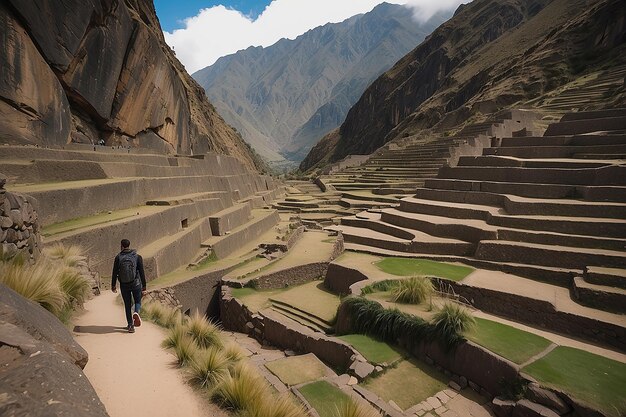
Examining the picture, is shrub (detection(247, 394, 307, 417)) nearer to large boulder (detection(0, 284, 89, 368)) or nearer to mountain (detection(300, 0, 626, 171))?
large boulder (detection(0, 284, 89, 368))

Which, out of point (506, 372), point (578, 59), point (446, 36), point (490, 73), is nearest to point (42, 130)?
point (506, 372)

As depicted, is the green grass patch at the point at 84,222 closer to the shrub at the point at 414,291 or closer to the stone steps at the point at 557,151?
the shrub at the point at 414,291

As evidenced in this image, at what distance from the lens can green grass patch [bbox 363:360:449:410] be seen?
6805 mm

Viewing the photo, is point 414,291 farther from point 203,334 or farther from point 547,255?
point 203,334

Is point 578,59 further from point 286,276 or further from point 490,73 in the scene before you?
point 286,276

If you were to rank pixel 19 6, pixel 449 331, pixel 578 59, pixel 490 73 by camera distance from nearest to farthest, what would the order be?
pixel 449 331 → pixel 19 6 → pixel 578 59 → pixel 490 73

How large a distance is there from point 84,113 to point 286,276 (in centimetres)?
1836

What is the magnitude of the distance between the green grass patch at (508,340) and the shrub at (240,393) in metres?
4.74

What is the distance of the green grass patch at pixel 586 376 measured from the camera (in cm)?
542

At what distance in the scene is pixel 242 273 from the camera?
44.1 feet

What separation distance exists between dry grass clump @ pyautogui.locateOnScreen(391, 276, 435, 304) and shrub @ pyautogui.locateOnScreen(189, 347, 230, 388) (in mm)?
5473

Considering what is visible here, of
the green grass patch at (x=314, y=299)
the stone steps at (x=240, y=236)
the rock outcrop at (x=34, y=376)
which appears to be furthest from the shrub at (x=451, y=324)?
the stone steps at (x=240, y=236)

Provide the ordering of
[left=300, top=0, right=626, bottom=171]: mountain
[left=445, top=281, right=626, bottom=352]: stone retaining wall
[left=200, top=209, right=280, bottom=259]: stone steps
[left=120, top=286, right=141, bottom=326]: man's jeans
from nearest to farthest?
[left=120, top=286, right=141, bottom=326]: man's jeans → [left=445, top=281, right=626, bottom=352]: stone retaining wall → [left=200, top=209, right=280, bottom=259]: stone steps → [left=300, top=0, right=626, bottom=171]: mountain

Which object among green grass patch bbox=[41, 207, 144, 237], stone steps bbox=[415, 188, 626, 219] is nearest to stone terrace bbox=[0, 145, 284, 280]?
green grass patch bbox=[41, 207, 144, 237]
